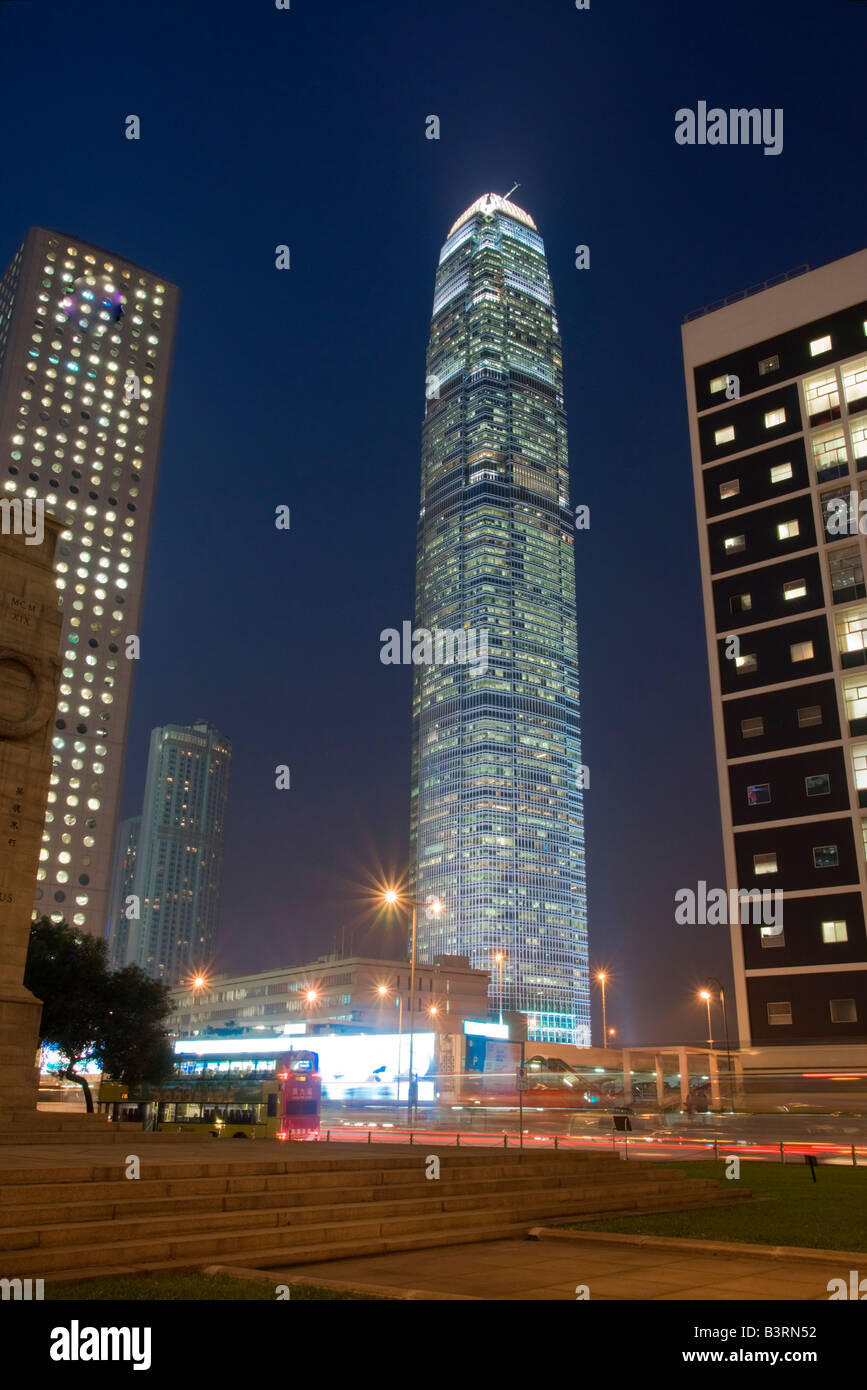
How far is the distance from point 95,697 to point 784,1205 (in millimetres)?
115294

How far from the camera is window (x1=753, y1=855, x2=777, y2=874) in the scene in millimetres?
60484

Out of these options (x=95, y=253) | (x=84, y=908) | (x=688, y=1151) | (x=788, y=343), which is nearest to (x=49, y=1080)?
(x=84, y=908)

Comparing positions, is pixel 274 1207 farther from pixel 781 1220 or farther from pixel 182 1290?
pixel 781 1220

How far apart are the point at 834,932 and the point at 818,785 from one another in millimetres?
8316

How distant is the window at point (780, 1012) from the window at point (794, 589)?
2397 cm

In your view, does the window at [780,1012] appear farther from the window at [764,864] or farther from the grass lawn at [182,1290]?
the grass lawn at [182,1290]

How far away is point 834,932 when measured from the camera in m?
57.0

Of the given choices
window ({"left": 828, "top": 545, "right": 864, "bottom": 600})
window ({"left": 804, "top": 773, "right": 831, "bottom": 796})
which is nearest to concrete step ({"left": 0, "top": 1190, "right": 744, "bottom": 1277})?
window ({"left": 804, "top": 773, "right": 831, "bottom": 796})

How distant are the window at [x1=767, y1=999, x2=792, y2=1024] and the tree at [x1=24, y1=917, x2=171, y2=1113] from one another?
114ft

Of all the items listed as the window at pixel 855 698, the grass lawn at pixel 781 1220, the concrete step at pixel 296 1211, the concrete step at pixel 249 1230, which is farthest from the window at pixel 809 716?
the concrete step at pixel 249 1230

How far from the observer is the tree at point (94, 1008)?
54844 mm

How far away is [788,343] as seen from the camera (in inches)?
2692

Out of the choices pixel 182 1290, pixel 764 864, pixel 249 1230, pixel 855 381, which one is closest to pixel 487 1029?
pixel 764 864

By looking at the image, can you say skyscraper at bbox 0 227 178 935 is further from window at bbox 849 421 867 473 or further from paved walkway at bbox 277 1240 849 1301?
paved walkway at bbox 277 1240 849 1301
